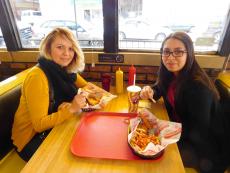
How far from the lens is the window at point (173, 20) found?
154 centimetres

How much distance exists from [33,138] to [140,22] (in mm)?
1231

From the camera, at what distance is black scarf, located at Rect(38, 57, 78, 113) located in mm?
1233

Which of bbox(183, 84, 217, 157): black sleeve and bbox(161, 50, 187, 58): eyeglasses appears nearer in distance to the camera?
bbox(183, 84, 217, 157): black sleeve

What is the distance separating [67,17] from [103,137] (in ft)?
3.94

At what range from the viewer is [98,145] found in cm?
92

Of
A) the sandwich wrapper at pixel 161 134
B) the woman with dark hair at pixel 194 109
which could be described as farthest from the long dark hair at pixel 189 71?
the sandwich wrapper at pixel 161 134

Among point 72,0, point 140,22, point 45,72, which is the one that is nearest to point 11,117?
point 45,72

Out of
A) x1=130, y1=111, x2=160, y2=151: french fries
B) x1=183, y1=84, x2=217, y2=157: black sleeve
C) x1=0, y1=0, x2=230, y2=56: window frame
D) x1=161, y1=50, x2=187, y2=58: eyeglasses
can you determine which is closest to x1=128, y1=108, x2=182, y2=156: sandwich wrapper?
x1=130, y1=111, x2=160, y2=151: french fries

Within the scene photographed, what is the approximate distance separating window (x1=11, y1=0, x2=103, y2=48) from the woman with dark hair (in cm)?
72

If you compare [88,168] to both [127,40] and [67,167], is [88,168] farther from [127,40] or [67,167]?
[127,40]

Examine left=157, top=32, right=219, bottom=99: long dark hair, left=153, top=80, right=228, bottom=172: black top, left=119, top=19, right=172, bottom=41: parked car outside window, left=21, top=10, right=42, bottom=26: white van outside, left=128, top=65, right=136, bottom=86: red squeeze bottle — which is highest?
left=21, top=10, right=42, bottom=26: white van outside

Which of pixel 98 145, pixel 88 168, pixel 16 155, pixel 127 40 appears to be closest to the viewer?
pixel 88 168

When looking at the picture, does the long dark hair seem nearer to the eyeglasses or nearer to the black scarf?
the eyeglasses

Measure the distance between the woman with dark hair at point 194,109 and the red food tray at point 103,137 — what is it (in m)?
0.33
